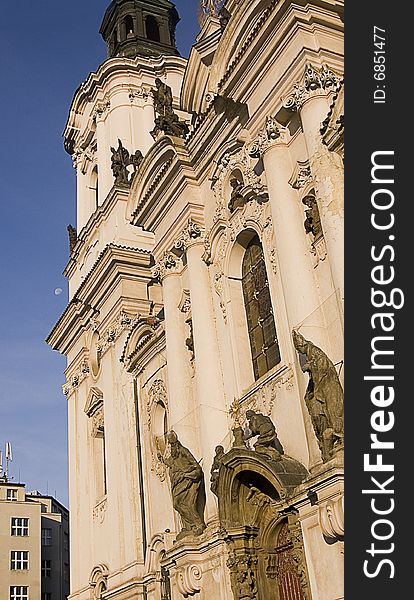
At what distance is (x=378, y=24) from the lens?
7789 millimetres

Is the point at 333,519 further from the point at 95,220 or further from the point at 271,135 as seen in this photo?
the point at 95,220

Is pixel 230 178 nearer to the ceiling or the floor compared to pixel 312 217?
nearer to the ceiling

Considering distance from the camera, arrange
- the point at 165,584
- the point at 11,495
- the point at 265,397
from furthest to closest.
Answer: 1. the point at 11,495
2. the point at 165,584
3. the point at 265,397

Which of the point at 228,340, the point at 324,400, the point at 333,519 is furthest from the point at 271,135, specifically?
the point at 333,519

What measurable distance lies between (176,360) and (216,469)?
381 centimetres

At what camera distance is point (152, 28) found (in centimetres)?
3041

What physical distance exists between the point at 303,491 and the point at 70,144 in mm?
21425

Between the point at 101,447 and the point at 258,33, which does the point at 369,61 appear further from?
the point at 101,447

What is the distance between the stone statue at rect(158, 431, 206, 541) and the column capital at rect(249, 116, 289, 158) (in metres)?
5.92

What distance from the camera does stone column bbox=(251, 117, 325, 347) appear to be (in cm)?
1236

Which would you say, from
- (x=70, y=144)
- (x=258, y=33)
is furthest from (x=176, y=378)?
(x=70, y=144)

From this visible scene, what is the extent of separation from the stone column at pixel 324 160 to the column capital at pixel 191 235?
3.96 m

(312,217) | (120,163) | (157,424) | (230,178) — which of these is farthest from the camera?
(120,163)

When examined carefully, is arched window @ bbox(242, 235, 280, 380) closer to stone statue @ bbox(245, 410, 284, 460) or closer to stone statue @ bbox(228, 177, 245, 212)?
stone statue @ bbox(228, 177, 245, 212)
